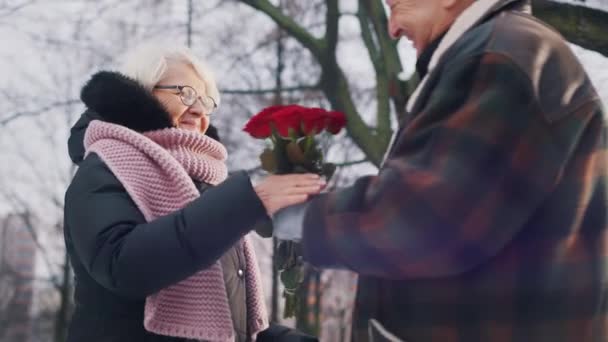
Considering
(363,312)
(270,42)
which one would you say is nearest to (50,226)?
(270,42)

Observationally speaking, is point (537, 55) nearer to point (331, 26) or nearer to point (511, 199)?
point (511, 199)

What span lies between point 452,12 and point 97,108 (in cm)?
133

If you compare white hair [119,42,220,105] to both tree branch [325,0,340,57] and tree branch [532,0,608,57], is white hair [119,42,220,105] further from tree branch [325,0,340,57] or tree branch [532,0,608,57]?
tree branch [325,0,340,57]

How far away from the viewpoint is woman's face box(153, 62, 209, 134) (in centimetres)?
254

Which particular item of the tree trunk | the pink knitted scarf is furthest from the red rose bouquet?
the tree trunk

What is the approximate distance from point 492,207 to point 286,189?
60 centimetres

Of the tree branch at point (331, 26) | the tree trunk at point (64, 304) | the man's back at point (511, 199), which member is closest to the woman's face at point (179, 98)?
the man's back at point (511, 199)

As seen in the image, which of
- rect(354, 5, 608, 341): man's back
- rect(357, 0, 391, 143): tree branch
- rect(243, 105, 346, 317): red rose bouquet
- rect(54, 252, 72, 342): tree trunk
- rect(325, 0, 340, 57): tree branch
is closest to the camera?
rect(354, 5, 608, 341): man's back

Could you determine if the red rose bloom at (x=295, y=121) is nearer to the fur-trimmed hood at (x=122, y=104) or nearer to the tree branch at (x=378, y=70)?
the fur-trimmed hood at (x=122, y=104)

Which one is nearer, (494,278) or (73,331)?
(494,278)

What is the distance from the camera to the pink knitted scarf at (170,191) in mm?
2113

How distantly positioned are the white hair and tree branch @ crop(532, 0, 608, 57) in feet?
12.0

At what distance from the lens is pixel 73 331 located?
7.30ft

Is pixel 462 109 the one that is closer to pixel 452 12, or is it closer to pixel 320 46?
pixel 452 12
